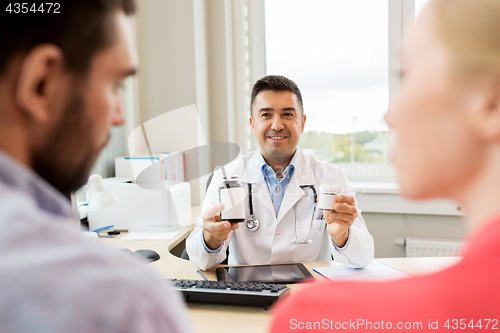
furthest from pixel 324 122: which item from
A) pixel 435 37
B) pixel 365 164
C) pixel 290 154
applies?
pixel 435 37

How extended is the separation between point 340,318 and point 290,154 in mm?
1612

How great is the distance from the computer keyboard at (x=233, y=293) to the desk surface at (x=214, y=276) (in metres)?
0.02

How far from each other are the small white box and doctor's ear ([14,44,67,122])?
1.68 m

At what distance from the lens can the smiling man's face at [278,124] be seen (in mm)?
1881

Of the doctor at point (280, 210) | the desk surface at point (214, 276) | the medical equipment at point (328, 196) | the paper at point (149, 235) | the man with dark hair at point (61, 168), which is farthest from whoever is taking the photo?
the paper at point (149, 235)

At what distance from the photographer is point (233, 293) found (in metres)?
1.04

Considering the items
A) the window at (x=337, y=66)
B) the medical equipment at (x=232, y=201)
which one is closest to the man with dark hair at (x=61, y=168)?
the medical equipment at (x=232, y=201)

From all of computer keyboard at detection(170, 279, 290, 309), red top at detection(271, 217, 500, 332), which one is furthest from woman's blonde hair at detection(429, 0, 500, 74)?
computer keyboard at detection(170, 279, 290, 309)

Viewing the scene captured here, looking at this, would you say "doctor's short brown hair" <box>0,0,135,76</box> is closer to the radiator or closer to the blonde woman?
the blonde woman

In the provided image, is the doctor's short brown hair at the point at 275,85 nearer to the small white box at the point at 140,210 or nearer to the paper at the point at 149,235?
the small white box at the point at 140,210

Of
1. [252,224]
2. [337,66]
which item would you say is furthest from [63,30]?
[337,66]

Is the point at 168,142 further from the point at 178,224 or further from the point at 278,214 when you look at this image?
the point at 278,214

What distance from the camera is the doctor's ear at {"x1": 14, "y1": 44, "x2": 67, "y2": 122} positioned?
0.33 m

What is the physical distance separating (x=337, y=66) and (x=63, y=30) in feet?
8.78
